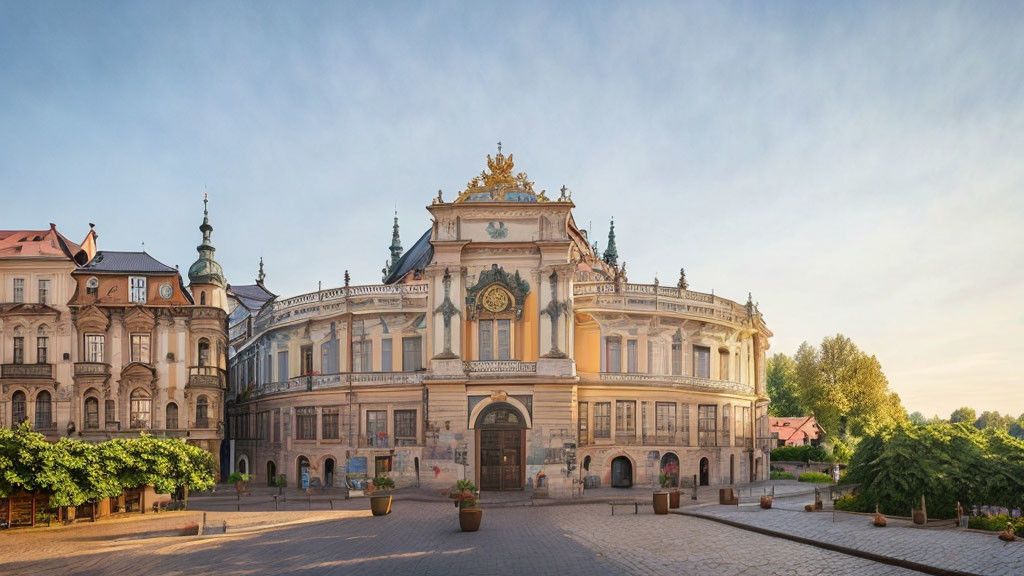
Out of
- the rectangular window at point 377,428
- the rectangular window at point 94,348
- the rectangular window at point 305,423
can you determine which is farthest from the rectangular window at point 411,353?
the rectangular window at point 94,348

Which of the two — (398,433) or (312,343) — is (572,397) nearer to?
(398,433)

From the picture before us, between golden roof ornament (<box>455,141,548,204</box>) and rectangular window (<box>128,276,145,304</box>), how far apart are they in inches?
881

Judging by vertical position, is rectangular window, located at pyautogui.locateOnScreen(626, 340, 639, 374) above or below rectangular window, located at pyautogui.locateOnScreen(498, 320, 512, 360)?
below

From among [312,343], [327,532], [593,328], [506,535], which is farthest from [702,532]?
[312,343]

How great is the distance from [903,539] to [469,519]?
1494 cm

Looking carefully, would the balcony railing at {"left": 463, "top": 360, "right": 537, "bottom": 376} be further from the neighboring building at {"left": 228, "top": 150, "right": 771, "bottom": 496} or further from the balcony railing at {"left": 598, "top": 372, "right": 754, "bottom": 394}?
the balcony railing at {"left": 598, "top": 372, "right": 754, "bottom": 394}

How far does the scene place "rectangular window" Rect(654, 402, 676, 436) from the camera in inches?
2104

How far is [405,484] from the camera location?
50.6 metres

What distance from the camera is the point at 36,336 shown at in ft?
174

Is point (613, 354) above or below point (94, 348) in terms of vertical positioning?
below

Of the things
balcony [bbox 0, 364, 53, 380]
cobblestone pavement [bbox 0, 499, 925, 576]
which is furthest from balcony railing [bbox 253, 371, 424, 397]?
cobblestone pavement [bbox 0, 499, 925, 576]

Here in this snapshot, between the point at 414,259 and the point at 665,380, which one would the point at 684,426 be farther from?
the point at 414,259

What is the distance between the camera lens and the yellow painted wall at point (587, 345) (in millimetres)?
53000

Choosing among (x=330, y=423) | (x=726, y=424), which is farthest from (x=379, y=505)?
(x=726, y=424)
